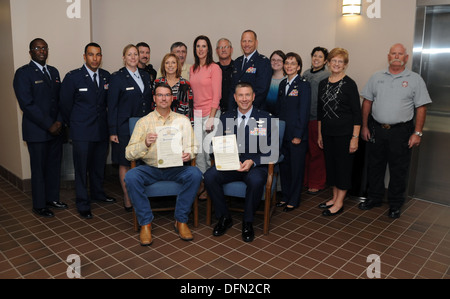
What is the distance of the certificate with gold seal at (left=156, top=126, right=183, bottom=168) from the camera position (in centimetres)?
370

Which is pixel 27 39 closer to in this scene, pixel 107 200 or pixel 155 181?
pixel 107 200

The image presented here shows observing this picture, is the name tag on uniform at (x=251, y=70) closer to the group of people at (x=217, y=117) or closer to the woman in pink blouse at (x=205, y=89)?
the group of people at (x=217, y=117)

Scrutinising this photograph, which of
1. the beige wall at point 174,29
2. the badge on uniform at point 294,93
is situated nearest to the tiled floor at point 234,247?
the badge on uniform at point 294,93

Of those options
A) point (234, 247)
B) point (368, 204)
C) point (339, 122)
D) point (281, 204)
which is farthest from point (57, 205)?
point (368, 204)

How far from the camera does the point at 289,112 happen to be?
4340 mm

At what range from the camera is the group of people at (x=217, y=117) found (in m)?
3.88

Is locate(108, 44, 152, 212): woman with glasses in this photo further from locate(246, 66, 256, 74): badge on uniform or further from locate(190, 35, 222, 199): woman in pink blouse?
locate(246, 66, 256, 74): badge on uniform

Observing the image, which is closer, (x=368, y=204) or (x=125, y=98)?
(x=125, y=98)

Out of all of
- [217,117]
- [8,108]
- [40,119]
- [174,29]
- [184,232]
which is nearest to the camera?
[184,232]

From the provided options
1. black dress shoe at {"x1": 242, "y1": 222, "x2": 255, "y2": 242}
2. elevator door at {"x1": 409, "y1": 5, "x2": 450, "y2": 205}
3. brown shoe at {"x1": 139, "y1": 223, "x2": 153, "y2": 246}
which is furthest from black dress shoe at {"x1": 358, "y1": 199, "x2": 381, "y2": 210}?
brown shoe at {"x1": 139, "y1": 223, "x2": 153, "y2": 246}

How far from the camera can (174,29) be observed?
238 inches

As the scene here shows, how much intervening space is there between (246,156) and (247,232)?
29.3 inches

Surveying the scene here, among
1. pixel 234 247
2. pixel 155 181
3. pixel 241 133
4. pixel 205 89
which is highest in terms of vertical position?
pixel 205 89

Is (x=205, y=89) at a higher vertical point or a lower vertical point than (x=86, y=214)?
higher
